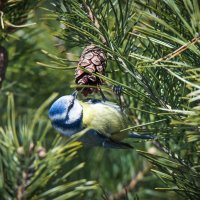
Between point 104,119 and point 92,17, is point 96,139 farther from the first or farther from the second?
point 92,17

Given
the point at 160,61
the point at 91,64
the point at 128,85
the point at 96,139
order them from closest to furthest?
1. the point at 160,61
2. the point at 91,64
3. the point at 128,85
4. the point at 96,139

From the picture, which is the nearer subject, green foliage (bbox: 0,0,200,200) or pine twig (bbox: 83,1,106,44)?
green foliage (bbox: 0,0,200,200)

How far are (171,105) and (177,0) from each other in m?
0.17

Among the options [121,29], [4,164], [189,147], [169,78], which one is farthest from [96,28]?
[4,164]

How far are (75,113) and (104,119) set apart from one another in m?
0.07

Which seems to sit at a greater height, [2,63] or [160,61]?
[160,61]

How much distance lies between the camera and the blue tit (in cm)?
110

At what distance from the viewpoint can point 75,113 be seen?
43.6 inches

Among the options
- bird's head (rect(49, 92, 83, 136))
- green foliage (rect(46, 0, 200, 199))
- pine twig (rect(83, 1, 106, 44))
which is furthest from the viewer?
bird's head (rect(49, 92, 83, 136))

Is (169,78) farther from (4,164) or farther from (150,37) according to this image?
(4,164)

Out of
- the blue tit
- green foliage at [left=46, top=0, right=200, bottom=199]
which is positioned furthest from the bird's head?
green foliage at [left=46, top=0, right=200, bottom=199]

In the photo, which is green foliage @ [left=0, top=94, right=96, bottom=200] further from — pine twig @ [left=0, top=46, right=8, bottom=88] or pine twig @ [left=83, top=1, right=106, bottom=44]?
pine twig @ [left=83, top=1, right=106, bottom=44]

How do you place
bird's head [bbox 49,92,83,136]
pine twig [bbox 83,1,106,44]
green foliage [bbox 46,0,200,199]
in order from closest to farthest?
1. green foliage [bbox 46,0,200,199]
2. pine twig [bbox 83,1,106,44]
3. bird's head [bbox 49,92,83,136]

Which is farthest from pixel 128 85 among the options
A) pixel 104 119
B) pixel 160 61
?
pixel 160 61
